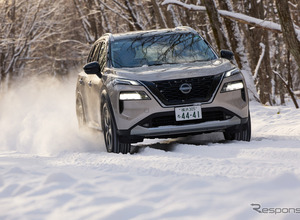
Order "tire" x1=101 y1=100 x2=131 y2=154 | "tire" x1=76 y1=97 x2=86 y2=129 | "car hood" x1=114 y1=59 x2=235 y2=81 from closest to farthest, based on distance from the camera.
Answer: "car hood" x1=114 y1=59 x2=235 y2=81
"tire" x1=101 y1=100 x2=131 y2=154
"tire" x1=76 y1=97 x2=86 y2=129

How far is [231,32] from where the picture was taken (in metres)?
19.5

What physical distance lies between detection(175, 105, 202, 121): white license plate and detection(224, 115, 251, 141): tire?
76 cm

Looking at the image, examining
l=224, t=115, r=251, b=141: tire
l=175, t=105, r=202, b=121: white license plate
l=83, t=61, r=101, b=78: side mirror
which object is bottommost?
l=224, t=115, r=251, b=141: tire

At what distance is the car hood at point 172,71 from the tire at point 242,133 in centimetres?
82

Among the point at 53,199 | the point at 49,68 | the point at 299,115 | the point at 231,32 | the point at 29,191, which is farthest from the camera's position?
Result: the point at 49,68

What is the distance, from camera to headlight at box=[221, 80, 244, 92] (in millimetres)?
8742

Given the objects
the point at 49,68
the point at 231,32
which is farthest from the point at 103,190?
the point at 49,68

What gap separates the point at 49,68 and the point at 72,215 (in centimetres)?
4492

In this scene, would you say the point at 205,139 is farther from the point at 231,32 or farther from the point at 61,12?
the point at 61,12

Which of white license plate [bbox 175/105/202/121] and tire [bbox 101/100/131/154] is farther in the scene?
tire [bbox 101/100/131/154]

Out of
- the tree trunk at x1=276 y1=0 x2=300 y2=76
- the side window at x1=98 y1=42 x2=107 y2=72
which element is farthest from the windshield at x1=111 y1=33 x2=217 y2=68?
the tree trunk at x1=276 y1=0 x2=300 y2=76

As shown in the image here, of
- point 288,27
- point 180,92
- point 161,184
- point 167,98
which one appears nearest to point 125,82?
point 167,98

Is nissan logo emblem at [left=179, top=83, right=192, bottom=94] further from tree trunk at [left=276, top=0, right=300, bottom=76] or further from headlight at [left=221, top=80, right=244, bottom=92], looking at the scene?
tree trunk at [left=276, top=0, right=300, bottom=76]

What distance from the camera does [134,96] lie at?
27.9 ft
